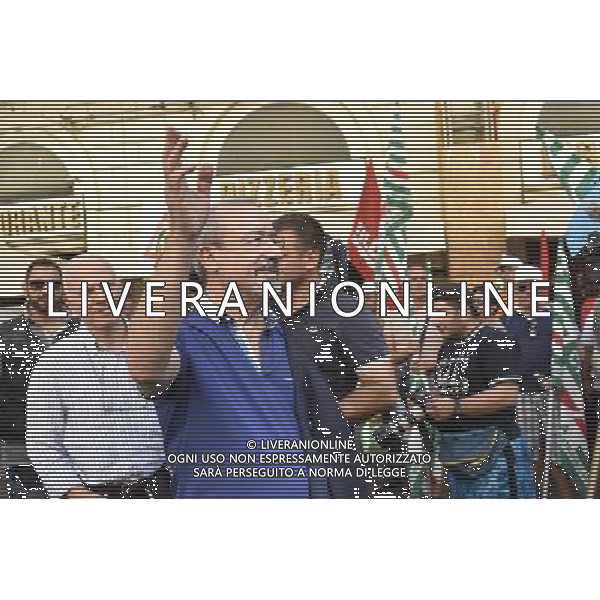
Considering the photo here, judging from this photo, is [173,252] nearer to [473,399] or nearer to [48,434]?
[48,434]

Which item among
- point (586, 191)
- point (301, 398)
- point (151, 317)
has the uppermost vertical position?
point (586, 191)

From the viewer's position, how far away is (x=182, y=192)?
9625mm

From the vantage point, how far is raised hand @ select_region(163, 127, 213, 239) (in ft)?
31.5

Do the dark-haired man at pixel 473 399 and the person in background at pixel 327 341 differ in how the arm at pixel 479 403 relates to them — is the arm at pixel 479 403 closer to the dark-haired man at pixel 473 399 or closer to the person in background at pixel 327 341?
the dark-haired man at pixel 473 399

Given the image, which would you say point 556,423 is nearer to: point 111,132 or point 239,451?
point 239,451

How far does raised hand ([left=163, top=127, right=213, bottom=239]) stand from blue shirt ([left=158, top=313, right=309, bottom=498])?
0.61 m

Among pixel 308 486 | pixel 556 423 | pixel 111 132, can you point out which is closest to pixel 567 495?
pixel 556 423

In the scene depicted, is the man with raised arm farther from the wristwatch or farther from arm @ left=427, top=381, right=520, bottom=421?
the wristwatch

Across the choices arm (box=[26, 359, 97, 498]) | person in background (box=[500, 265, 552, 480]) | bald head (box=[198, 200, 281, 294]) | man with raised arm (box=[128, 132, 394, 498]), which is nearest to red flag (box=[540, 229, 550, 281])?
person in background (box=[500, 265, 552, 480])

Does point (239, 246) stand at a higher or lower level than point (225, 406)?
higher

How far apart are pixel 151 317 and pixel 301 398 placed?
44.7 inches

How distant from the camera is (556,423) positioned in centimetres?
965

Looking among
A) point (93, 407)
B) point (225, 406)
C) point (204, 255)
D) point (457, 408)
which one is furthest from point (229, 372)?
point (457, 408)

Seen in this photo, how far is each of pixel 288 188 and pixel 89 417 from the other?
2.02 meters
